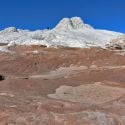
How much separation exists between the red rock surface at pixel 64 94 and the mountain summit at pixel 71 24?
4457cm

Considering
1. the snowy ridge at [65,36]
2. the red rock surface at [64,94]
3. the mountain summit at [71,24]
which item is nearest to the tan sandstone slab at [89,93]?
the red rock surface at [64,94]

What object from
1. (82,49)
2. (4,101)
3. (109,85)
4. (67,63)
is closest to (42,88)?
(109,85)

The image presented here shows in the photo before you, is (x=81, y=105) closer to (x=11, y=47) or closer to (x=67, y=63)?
(x=67, y=63)

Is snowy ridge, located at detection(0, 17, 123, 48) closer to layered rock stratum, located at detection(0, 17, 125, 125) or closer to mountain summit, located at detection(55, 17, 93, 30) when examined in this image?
mountain summit, located at detection(55, 17, 93, 30)

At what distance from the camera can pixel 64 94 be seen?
984 inches

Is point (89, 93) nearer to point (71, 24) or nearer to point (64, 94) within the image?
point (64, 94)

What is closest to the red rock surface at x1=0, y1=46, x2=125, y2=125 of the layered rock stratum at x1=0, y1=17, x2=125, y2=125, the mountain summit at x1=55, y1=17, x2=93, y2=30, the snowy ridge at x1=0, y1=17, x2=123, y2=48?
the layered rock stratum at x1=0, y1=17, x2=125, y2=125

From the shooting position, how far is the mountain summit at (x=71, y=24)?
96.9m

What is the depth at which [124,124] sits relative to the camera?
17.3 m

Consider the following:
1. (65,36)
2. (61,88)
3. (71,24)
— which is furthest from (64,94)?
(71,24)

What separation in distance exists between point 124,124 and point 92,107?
8.76 ft

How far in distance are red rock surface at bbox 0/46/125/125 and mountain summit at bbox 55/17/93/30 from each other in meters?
44.6

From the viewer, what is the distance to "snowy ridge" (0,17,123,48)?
65.6m

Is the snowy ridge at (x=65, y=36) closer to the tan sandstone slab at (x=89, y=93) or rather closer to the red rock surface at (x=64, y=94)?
the red rock surface at (x=64, y=94)
